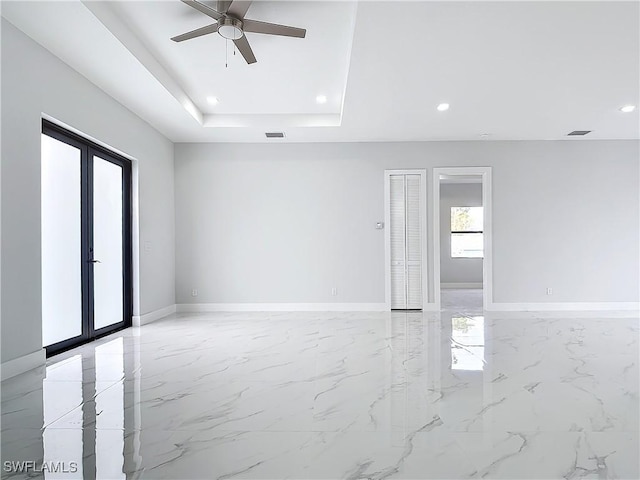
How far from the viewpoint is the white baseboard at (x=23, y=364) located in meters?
3.12

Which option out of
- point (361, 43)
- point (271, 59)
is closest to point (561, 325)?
point (361, 43)

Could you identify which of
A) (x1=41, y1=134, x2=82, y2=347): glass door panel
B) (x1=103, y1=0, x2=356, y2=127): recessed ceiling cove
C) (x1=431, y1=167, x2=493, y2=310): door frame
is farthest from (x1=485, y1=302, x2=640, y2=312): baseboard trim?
(x1=41, y1=134, x2=82, y2=347): glass door panel

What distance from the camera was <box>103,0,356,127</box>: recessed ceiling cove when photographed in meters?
3.30

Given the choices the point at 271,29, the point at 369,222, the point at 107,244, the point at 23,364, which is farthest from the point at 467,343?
the point at 107,244

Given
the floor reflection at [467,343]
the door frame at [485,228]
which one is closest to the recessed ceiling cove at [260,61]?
the door frame at [485,228]

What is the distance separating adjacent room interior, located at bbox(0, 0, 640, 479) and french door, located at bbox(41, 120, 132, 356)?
0.03 meters

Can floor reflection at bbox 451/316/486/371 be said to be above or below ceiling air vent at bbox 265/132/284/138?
below

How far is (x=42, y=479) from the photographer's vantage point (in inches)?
69.1

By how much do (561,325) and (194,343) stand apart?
4.57m

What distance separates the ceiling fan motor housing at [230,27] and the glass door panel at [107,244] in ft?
8.14

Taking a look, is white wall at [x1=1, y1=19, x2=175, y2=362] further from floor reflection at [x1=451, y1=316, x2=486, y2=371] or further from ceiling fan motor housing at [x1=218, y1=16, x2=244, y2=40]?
floor reflection at [x1=451, y1=316, x2=486, y2=371]

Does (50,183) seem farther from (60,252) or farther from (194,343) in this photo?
(194,343)

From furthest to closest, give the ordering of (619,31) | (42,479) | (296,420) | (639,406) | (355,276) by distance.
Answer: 1. (355,276)
2. (619,31)
3. (639,406)
4. (296,420)
5. (42,479)

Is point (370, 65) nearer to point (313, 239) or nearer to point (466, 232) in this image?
point (313, 239)
